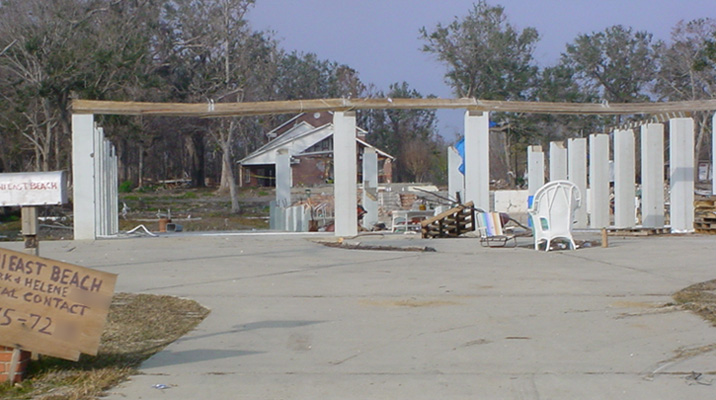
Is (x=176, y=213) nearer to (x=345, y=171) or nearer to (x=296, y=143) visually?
(x=296, y=143)

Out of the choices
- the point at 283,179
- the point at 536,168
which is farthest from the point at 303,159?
the point at 536,168

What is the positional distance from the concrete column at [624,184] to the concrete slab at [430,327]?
7.33 meters

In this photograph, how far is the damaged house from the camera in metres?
58.8

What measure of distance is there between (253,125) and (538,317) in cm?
6359

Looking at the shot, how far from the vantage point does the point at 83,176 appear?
18.4 metres

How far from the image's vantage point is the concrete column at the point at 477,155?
773 inches

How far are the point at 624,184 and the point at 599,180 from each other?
51.5 inches

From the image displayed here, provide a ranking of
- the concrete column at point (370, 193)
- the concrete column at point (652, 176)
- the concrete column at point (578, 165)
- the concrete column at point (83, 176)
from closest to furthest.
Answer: the concrete column at point (83, 176) < the concrete column at point (652, 176) < the concrete column at point (578, 165) < the concrete column at point (370, 193)

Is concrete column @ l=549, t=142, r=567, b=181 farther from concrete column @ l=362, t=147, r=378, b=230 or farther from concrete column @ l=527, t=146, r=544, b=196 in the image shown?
concrete column @ l=362, t=147, r=378, b=230

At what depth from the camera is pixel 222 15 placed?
49781 millimetres

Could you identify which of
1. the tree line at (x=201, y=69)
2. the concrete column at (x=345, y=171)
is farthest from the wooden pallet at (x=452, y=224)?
the tree line at (x=201, y=69)

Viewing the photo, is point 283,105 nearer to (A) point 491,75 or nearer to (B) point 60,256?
(B) point 60,256

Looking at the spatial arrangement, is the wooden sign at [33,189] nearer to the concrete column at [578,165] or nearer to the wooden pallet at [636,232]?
the wooden pallet at [636,232]

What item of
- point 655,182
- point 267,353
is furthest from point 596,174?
point 267,353
